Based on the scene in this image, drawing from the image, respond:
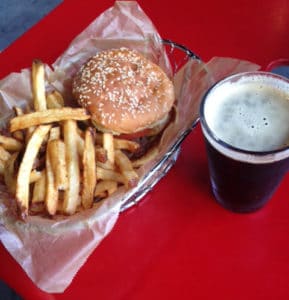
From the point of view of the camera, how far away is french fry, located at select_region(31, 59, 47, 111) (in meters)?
1.16

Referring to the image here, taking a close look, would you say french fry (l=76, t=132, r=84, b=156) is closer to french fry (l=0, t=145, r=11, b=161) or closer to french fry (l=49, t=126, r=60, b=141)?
french fry (l=49, t=126, r=60, b=141)

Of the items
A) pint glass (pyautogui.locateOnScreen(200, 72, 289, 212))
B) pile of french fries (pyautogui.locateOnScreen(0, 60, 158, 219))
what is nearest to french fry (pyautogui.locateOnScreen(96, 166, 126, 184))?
pile of french fries (pyautogui.locateOnScreen(0, 60, 158, 219))

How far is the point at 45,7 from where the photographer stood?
118 inches

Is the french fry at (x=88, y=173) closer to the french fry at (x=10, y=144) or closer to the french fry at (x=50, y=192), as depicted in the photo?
the french fry at (x=50, y=192)

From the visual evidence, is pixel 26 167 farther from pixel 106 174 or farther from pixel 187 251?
pixel 187 251

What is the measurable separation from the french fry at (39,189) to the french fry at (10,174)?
0.05 m

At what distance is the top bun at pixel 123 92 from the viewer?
3.88ft

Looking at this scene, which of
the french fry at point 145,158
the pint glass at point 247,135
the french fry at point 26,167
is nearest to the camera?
the pint glass at point 247,135

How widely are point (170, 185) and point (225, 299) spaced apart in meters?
0.32

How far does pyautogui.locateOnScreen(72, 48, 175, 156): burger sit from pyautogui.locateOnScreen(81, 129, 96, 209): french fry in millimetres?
162

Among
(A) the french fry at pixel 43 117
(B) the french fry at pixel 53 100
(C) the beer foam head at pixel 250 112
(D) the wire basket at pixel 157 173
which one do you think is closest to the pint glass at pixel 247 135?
(C) the beer foam head at pixel 250 112

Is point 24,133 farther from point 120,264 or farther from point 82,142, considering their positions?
point 120,264

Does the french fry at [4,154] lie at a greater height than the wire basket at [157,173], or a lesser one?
greater

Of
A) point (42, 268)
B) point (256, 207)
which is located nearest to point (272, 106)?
point (256, 207)
